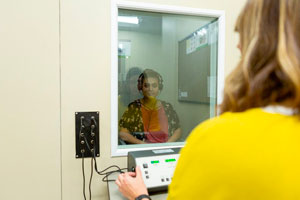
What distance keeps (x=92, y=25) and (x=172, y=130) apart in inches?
33.5

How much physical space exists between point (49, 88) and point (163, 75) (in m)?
0.70

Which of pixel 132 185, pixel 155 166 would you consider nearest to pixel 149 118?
pixel 155 166

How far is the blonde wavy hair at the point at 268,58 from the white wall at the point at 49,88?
932 mm

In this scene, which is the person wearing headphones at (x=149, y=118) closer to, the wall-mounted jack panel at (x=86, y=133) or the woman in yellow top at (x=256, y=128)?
the wall-mounted jack panel at (x=86, y=133)

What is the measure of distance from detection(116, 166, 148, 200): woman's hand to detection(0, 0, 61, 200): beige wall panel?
49cm

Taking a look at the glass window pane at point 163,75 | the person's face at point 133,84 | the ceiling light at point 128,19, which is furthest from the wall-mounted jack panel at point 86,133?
the ceiling light at point 128,19

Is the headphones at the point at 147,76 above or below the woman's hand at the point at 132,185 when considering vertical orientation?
above

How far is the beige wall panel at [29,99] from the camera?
3.89 feet

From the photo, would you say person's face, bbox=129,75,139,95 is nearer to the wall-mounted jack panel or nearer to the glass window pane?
the glass window pane

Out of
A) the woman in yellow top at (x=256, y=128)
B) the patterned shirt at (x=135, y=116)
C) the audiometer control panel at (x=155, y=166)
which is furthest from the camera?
the patterned shirt at (x=135, y=116)

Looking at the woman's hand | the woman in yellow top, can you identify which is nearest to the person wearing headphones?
the woman's hand

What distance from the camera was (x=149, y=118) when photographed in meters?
1.51

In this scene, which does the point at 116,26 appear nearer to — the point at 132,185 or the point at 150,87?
the point at 150,87

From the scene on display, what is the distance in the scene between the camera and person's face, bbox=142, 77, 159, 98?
1.45 m
